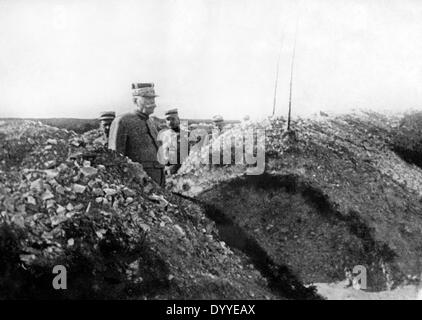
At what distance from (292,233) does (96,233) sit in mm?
3555

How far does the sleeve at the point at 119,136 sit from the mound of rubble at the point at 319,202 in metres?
1.82

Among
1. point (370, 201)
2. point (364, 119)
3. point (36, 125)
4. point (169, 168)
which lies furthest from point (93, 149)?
point (364, 119)

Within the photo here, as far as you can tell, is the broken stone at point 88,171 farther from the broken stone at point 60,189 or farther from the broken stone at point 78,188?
the broken stone at point 60,189

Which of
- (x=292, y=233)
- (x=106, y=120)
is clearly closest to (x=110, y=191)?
(x=292, y=233)

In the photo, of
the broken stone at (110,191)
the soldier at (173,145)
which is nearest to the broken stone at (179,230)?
the broken stone at (110,191)

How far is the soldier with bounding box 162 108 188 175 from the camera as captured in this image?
38.7 ft

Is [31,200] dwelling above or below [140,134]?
below

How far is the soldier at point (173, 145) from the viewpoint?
11.8m

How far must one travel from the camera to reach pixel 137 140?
8.13 m

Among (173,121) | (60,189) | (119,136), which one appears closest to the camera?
(60,189)

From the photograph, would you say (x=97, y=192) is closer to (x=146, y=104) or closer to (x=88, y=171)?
(x=88, y=171)

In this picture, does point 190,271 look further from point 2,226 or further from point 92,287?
point 2,226

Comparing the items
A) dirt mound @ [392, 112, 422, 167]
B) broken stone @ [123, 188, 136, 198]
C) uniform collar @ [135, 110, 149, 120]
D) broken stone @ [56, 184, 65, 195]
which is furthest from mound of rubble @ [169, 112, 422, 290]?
broken stone @ [56, 184, 65, 195]
